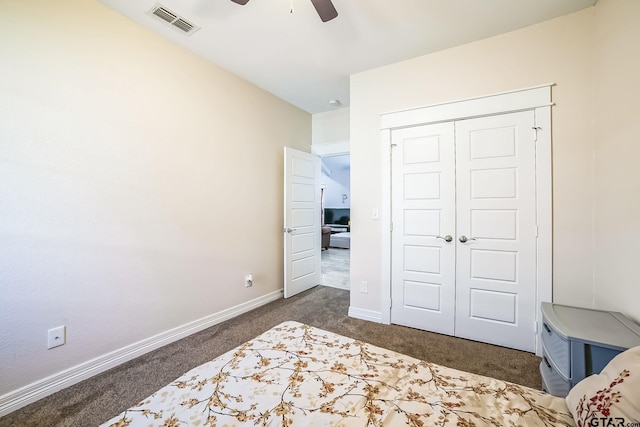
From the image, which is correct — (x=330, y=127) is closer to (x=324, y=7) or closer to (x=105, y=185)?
(x=324, y=7)

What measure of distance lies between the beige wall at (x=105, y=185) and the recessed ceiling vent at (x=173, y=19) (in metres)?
0.25

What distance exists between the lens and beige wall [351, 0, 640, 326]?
65.7 inches

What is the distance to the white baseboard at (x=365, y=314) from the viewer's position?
9.31 ft

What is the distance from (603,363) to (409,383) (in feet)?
3.62

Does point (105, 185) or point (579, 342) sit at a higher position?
point (105, 185)

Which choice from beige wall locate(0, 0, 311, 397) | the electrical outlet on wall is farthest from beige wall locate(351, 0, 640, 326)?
the electrical outlet on wall

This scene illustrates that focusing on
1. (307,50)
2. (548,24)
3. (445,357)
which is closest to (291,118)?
(307,50)

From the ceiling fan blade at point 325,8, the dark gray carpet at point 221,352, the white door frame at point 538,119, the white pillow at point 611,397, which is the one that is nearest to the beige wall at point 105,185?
the dark gray carpet at point 221,352

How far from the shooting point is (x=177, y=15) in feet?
6.72

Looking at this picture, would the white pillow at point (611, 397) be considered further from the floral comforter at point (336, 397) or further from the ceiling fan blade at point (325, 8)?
the ceiling fan blade at point (325, 8)

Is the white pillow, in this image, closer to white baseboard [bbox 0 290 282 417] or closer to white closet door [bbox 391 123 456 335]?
white closet door [bbox 391 123 456 335]

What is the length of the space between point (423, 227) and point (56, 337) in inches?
117

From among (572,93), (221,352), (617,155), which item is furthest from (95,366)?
(572,93)

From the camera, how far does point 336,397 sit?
3.16 ft
